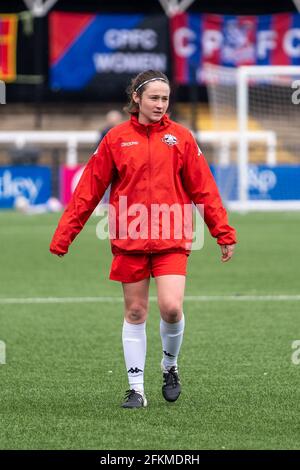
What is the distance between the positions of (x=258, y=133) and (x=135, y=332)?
928 inches

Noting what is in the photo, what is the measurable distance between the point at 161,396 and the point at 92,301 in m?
5.44

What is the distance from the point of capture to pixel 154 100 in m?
7.51

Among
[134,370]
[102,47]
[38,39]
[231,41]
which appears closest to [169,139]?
[134,370]

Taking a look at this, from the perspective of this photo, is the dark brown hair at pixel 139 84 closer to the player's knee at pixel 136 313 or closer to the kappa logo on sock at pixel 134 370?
the player's knee at pixel 136 313

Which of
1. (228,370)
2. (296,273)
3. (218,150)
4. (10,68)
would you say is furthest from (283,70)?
(228,370)

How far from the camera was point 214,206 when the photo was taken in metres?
7.61

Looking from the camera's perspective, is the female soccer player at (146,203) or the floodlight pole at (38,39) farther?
the floodlight pole at (38,39)

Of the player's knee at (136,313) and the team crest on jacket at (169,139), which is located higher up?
the team crest on jacket at (169,139)

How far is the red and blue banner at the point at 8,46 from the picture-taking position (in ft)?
102

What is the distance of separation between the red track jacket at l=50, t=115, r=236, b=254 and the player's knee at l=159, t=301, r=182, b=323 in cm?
32

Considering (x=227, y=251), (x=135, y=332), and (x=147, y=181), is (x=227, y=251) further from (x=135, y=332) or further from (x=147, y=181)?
(x=135, y=332)

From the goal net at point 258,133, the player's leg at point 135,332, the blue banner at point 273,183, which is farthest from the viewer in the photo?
the blue banner at point 273,183

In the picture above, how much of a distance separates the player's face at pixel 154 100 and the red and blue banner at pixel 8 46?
78.9 feet

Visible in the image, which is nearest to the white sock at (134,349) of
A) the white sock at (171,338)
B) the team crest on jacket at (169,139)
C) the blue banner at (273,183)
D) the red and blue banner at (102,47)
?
the white sock at (171,338)
